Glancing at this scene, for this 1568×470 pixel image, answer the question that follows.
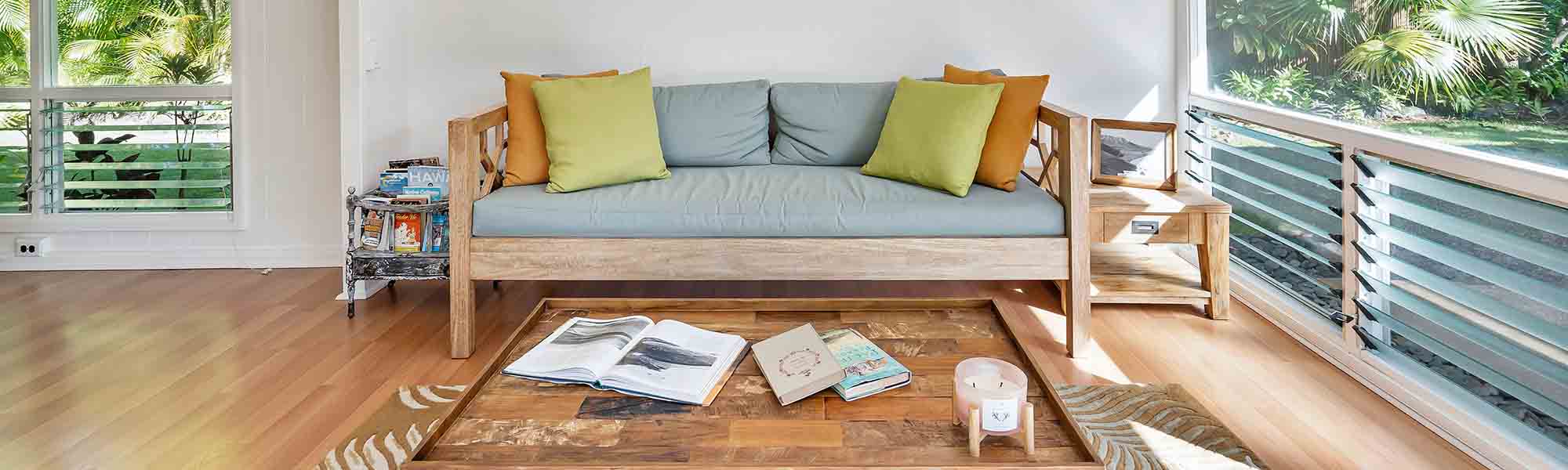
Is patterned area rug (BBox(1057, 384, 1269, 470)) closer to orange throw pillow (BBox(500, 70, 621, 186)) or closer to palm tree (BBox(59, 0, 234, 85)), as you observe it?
orange throw pillow (BBox(500, 70, 621, 186))

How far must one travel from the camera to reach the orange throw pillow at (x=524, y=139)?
125 inches

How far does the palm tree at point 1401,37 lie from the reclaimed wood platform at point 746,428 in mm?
1268

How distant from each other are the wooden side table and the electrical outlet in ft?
12.8

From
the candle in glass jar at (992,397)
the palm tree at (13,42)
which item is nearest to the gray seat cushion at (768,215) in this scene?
the candle in glass jar at (992,397)

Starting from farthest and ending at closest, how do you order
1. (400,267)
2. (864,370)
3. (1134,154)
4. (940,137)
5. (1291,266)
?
(1134,154), (400,267), (1291,266), (940,137), (864,370)

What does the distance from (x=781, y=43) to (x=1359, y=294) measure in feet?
7.20

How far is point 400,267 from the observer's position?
328 cm

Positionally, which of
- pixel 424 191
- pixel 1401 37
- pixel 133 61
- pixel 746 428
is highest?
pixel 133 61

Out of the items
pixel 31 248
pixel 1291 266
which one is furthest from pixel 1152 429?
pixel 31 248

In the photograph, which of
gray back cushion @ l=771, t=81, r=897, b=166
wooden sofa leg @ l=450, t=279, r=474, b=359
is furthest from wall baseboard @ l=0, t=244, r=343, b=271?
gray back cushion @ l=771, t=81, r=897, b=166

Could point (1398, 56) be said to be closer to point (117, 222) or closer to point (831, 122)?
point (831, 122)

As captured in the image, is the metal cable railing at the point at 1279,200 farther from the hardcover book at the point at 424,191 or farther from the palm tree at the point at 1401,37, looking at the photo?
the hardcover book at the point at 424,191

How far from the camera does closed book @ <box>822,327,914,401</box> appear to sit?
1688mm

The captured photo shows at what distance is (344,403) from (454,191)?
24.7 inches
